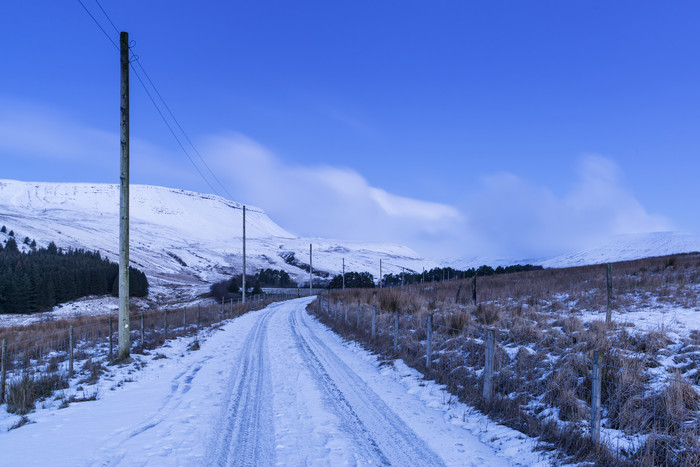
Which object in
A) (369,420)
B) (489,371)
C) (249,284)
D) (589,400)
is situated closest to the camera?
(589,400)

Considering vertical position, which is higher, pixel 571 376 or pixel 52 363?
pixel 571 376

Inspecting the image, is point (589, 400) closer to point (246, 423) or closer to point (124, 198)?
point (246, 423)

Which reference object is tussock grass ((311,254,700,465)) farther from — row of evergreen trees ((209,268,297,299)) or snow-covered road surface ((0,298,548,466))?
row of evergreen trees ((209,268,297,299))

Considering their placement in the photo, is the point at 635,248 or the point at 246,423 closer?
the point at 246,423

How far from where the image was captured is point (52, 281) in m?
70.2

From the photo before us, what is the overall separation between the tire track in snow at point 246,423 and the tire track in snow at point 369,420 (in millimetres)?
1186

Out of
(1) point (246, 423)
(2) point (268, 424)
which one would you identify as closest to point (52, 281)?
(1) point (246, 423)

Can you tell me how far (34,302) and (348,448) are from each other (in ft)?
255

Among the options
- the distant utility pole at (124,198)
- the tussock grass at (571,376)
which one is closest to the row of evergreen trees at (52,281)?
the distant utility pole at (124,198)

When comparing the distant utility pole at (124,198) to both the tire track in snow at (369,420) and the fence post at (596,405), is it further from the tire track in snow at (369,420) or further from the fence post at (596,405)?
the fence post at (596,405)

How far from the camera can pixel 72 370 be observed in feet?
32.9

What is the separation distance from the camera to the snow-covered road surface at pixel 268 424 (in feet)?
17.3

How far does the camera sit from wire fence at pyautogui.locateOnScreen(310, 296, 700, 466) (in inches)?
193

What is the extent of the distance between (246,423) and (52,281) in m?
80.2
